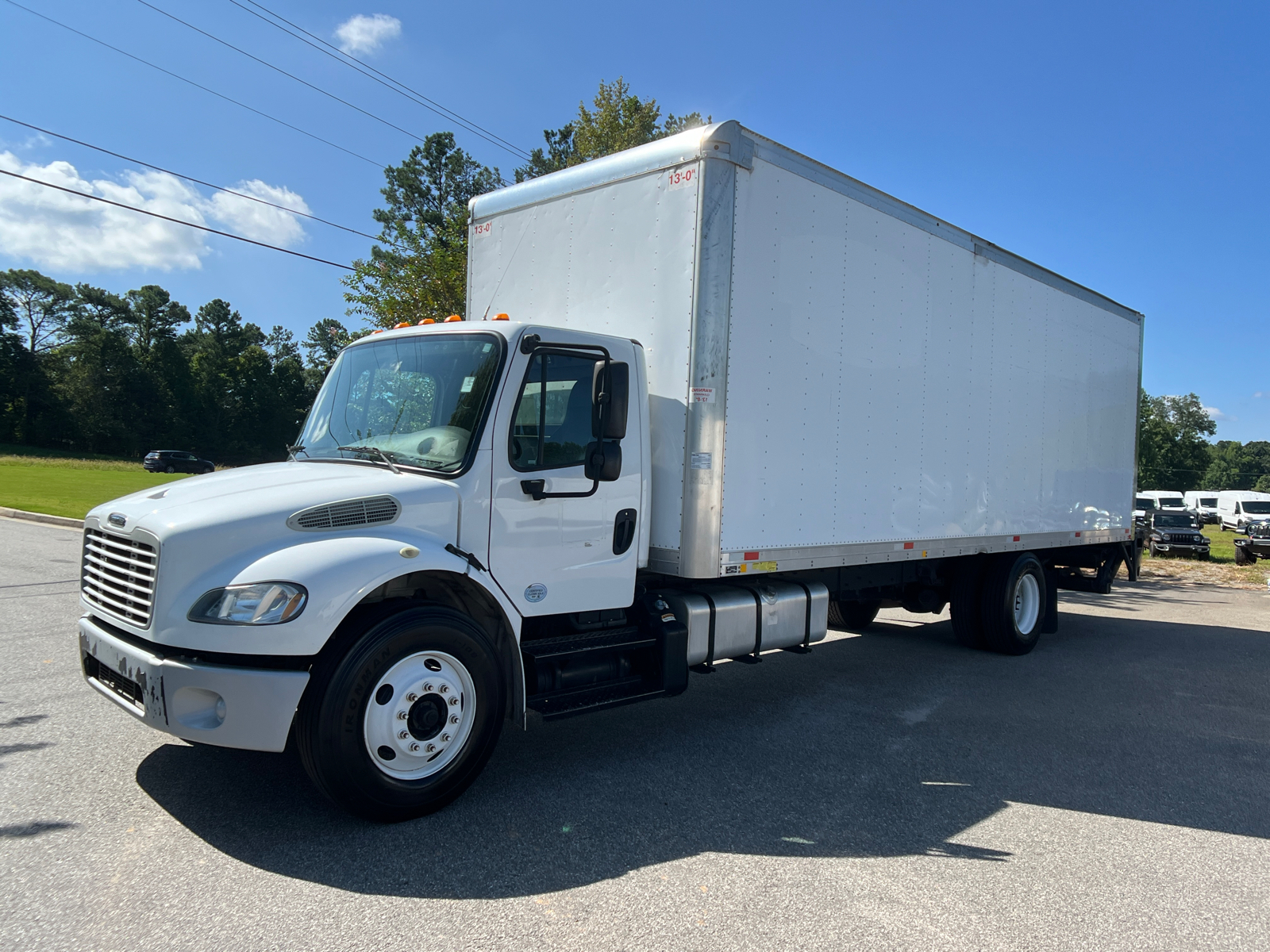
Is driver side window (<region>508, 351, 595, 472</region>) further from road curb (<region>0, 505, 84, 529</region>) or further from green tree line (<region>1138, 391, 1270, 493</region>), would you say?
green tree line (<region>1138, 391, 1270, 493</region>)

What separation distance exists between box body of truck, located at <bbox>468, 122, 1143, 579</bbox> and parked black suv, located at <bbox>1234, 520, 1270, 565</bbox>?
2309 centimetres

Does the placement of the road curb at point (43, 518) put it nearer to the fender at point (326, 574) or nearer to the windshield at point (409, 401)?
the windshield at point (409, 401)

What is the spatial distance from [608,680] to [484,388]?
1972 millimetres

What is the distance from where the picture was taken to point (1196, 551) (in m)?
28.0

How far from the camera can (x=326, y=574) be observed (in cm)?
387

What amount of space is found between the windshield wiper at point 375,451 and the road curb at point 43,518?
16822 millimetres

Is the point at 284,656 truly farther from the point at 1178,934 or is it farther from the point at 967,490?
the point at 967,490

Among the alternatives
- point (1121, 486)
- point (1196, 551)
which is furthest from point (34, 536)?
point (1196, 551)

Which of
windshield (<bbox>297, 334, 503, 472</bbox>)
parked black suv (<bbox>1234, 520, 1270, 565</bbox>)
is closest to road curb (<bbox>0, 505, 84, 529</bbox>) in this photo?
windshield (<bbox>297, 334, 503, 472</bbox>)

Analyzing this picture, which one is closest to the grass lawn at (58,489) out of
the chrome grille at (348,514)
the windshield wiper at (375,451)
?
the windshield wiper at (375,451)

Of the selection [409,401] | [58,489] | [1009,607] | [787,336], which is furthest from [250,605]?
[58,489]

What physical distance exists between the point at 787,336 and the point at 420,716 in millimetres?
3525

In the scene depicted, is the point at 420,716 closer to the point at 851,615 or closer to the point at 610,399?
the point at 610,399

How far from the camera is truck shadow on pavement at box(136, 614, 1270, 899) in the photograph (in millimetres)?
3855
